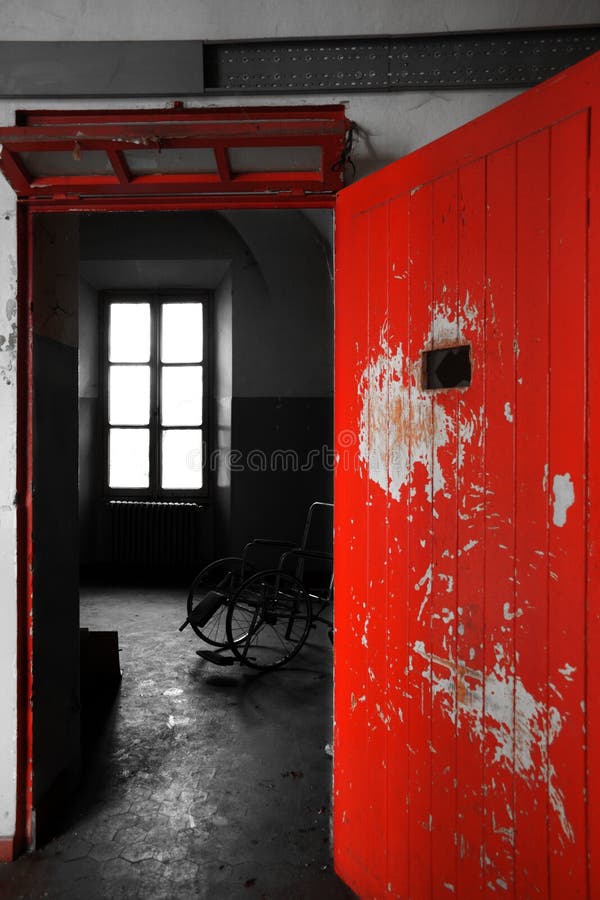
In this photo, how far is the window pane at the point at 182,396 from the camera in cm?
580

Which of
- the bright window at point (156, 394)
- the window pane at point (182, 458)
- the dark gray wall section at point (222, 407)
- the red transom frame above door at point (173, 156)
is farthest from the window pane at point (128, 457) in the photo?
the red transom frame above door at point (173, 156)

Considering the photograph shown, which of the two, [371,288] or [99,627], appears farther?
[99,627]

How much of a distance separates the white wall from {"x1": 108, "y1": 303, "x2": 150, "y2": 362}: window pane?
13.7 ft

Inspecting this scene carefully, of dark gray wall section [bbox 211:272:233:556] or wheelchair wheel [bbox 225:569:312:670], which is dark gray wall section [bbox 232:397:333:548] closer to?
dark gray wall section [bbox 211:272:233:556]

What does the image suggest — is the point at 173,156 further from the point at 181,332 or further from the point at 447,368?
the point at 181,332

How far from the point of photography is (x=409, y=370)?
1.45 meters

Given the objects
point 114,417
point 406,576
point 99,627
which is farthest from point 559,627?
point 114,417

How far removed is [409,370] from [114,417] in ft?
16.3

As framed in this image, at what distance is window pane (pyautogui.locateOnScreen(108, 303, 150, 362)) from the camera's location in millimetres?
5875

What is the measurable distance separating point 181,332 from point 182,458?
1321 mm

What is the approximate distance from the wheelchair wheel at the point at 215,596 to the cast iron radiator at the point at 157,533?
1.32 feet

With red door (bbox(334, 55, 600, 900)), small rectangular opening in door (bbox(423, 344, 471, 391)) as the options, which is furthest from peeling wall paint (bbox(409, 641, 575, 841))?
small rectangular opening in door (bbox(423, 344, 471, 391))

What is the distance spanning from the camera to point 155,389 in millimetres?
5844

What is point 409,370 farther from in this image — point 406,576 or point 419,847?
point 419,847
